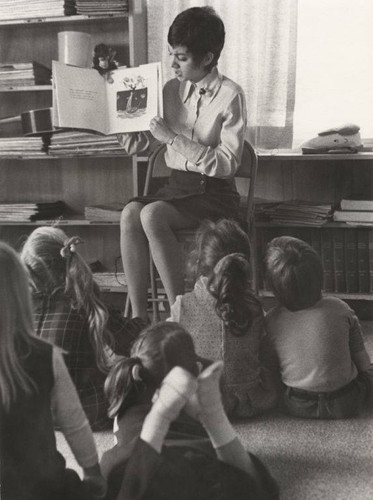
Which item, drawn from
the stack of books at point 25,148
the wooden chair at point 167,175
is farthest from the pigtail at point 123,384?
the stack of books at point 25,148

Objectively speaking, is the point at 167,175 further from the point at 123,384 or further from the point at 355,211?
the point at 123,384

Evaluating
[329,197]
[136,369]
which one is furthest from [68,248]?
[329,197]

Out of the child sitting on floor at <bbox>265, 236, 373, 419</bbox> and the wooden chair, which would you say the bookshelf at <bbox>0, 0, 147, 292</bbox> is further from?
the child sitting on floor at <bbox>265, 236, 373, 419</bbox>

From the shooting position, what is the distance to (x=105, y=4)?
2326 millimetres

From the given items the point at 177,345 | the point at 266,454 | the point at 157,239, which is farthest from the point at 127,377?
the point at 157,239

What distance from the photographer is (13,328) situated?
36.0 inches

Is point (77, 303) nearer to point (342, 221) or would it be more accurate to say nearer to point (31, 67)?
point (342, 221)

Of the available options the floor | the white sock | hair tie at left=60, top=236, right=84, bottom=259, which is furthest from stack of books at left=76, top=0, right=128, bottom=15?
the white sock

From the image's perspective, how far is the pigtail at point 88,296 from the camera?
1262 mm

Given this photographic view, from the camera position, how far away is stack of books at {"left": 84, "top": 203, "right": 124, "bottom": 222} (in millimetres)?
1978

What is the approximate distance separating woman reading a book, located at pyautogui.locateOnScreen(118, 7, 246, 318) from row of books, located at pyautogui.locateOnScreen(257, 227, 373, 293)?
0.64 ft

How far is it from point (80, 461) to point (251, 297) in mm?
611

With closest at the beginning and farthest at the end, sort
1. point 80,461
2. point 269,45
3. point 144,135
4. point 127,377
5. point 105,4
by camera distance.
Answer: point 80,461 < point 127,377 < point 269,45 < point 144,135 < point 105,4

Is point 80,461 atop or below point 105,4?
below
